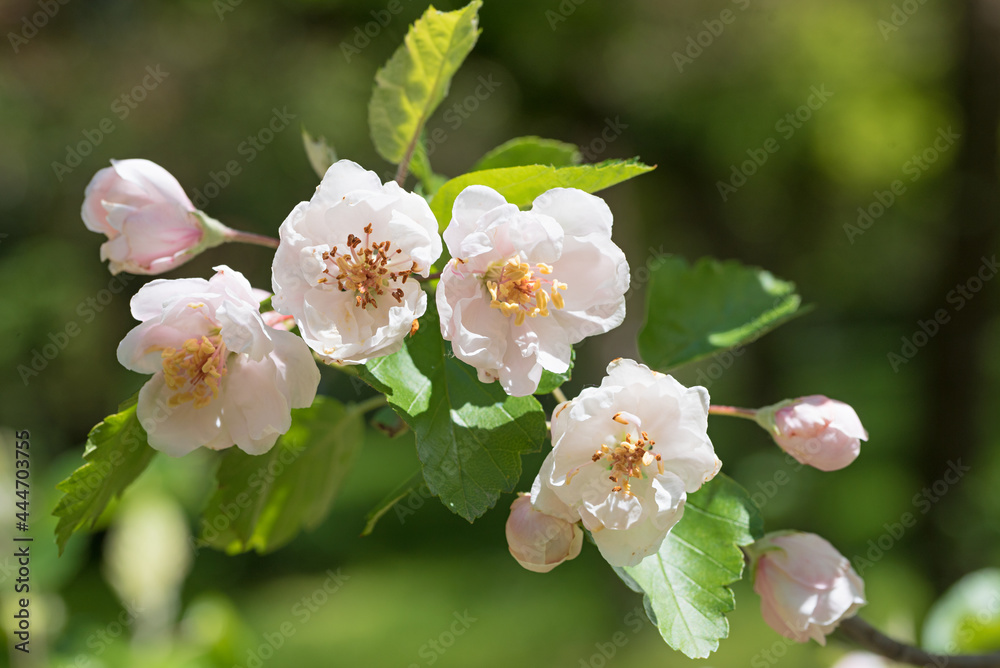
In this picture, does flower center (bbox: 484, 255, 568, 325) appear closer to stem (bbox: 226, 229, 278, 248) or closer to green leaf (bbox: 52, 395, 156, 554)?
stem (bbox: 226, 229, 278, 248)

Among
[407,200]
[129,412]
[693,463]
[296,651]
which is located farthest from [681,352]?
[296,651]

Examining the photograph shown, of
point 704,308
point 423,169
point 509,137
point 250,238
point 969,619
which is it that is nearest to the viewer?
point 250,238

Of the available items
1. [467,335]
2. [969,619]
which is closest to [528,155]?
[467,335]

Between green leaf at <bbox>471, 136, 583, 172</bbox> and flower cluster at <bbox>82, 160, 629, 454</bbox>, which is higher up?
flower cluster at <bbox>82, 160, 629, 454</bbox>

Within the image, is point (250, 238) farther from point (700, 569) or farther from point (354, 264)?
point (700, 569)

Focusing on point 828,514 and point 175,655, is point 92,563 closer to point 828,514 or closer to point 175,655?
point 175,655

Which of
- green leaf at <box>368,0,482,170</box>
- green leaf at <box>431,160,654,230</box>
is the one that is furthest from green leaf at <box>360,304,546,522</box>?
green leaf at <box>368,0,482,170</box>
